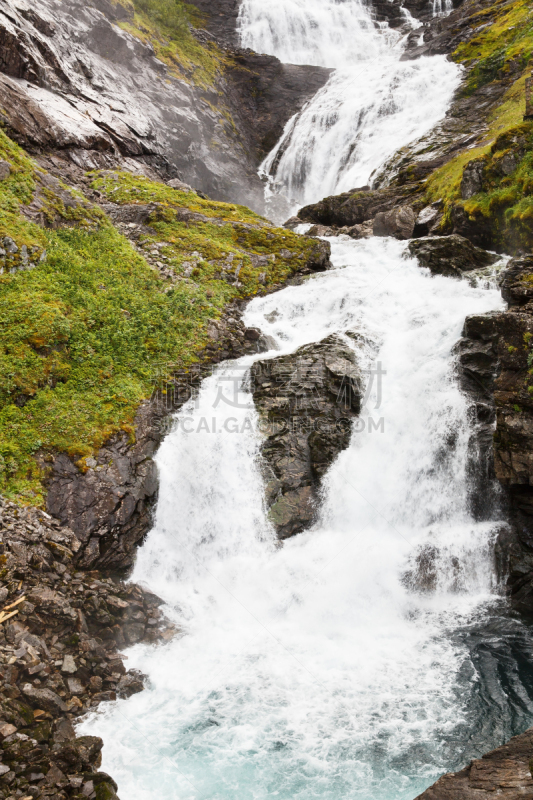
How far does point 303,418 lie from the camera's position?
13102 millimetres

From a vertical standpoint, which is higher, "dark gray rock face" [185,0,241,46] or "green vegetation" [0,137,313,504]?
"dark gray rock face" [185,0,241,46]

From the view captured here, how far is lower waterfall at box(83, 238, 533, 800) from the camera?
7273 millimetres

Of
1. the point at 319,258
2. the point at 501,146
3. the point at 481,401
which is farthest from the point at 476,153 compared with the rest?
the point at 481,401

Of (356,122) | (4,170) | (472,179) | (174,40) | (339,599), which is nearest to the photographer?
(339,599)

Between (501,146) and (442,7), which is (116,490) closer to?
(501,146)

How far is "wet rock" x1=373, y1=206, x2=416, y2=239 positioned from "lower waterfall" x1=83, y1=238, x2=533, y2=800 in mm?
6157

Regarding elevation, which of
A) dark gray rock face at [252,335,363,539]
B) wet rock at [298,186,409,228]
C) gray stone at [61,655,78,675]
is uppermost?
wet rock at [298,186,409,228]

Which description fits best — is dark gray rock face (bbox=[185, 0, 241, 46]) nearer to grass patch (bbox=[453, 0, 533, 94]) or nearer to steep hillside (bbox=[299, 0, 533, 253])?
steep hillside (bbox=[299, 0, 533, 253])

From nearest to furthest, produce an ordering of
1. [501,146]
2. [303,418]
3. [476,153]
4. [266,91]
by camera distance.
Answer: [303,418], [501,146], [476,153], [266,91]

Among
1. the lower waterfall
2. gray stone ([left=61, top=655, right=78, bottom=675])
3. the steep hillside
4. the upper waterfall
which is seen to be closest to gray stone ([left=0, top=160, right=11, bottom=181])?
the lower waterfall

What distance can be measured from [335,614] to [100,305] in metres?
10.6

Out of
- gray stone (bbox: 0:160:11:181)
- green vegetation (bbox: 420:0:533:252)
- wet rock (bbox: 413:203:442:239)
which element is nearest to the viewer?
gray stone (bbox: 0:160:11:181)

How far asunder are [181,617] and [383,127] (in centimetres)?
3222

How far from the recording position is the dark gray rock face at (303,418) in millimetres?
12055
